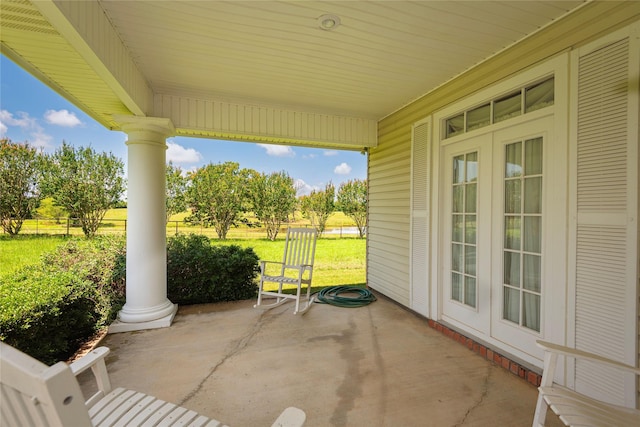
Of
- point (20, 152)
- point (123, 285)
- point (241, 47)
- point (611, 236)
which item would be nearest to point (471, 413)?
point (611, 236)

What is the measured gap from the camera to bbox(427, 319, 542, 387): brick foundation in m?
2.27

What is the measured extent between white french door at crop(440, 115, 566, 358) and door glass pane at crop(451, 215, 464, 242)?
11 millimetres

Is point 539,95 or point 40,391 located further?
point 539,95

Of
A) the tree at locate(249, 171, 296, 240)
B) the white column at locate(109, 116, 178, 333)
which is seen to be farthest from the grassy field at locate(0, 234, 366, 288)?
the white column at locate(109, 116, 178, 333)

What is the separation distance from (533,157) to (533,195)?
31 centimetres

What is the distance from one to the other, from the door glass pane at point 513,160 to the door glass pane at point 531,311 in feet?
3.34

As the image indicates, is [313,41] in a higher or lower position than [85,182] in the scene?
higher

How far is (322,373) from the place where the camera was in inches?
94.0

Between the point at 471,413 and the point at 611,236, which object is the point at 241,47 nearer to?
the point at 611,236

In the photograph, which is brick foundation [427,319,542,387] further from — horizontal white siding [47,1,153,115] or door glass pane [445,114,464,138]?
horizontal white siding [47,1,153,115]

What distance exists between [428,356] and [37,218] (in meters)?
9.49

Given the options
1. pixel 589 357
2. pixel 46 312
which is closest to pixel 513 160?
pixel 589 357

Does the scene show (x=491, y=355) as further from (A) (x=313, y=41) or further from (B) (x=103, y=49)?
(B) (x=103, y=49)

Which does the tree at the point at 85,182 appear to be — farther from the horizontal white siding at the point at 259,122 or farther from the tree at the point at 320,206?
the tree at the point at 320,206
